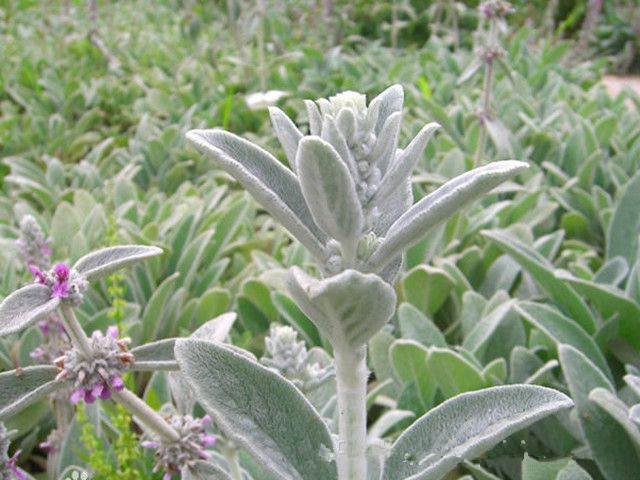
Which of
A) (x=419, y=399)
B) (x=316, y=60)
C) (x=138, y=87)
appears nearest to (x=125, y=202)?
(x=419, y=399)

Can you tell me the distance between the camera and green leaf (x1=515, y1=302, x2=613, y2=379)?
1.90 meters

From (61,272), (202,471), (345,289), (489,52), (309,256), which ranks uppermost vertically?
(345,289)

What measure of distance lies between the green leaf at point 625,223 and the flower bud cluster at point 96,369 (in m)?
1.87

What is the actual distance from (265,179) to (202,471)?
52 centimetres

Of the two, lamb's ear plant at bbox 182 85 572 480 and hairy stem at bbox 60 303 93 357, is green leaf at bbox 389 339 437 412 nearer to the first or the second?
lamb's ear plant at bbox 182 85 572 480

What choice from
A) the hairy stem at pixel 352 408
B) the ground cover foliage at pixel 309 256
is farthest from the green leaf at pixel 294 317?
the hairy stem at pixel 352 408

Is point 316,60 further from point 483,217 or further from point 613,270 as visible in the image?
point 613,270

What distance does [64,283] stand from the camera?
3.44 feet

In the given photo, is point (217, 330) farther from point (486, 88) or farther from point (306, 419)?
point (486, 88)

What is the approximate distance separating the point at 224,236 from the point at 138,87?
9.17 ft

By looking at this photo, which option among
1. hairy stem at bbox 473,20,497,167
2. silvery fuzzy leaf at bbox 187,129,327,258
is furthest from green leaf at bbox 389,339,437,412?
hairy stem at bbox 473,20,497,167

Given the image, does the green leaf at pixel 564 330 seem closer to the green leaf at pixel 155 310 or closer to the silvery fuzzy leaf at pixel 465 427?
the silvery fuzzy leaf at pixel 465 427

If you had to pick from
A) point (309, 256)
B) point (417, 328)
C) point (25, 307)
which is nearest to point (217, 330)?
point (25, 307)

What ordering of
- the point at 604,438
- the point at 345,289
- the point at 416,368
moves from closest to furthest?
the point at 345,289, the point at 604,438, the point at 416,368
